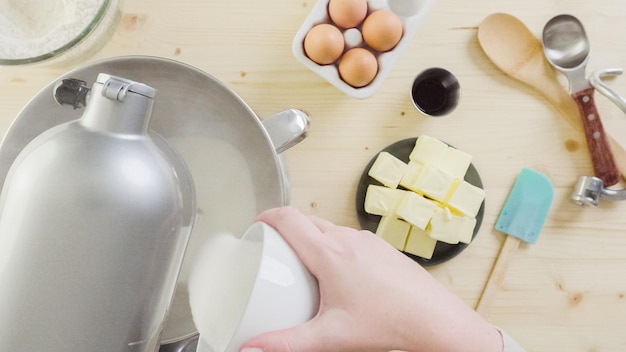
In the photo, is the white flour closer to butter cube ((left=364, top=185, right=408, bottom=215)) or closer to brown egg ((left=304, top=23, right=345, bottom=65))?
brown egg ((left=304, top=23, right=345, bottom=65))

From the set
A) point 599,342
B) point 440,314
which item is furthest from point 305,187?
point 599,342

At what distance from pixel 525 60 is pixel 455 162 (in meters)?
0.16

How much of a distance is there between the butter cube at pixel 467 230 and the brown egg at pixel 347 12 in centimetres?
25

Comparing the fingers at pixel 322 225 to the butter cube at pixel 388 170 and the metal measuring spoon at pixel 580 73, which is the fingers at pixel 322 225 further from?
the metal measuring spoon at pixel 580 73

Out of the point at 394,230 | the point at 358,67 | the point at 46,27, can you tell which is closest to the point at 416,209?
the point at 394,230

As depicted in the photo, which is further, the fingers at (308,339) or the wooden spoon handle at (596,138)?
the wooden spoon handle at (596,138)

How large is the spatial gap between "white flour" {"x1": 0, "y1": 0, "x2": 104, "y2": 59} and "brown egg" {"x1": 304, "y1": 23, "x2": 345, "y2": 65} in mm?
211

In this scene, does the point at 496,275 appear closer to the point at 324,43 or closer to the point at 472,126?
the point at 472,126

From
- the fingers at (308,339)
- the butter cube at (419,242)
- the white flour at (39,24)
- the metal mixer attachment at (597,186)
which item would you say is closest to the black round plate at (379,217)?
the butter cube at (419,242)

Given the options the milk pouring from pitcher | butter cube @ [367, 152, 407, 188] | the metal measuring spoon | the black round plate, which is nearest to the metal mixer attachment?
the metal measuring spoon

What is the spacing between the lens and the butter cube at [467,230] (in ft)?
2.00

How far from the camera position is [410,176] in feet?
2.01

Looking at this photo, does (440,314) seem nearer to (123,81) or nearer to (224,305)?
(224,305)

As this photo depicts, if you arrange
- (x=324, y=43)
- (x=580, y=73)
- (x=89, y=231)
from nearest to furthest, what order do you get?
(x=89, y=231), (x=324, y=43), (x=580, y=73)
